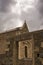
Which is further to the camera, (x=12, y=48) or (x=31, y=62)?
(x=12, y=48)

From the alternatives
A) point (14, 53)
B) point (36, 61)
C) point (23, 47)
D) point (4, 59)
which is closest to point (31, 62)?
point (36, 61)

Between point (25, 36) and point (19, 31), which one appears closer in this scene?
point (25, 36)

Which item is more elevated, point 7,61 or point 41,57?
point 41,57

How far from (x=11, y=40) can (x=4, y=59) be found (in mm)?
1322

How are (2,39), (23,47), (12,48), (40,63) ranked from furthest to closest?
(23,47) < (2,39) < (12,48) < (40,63)

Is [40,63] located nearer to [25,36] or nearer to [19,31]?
[25,36]

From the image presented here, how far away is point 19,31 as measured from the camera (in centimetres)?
1680

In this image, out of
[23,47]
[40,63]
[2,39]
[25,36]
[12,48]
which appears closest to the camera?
[40,63]

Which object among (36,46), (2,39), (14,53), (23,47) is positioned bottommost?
(23,47)

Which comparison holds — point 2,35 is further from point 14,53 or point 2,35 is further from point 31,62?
point 31,62

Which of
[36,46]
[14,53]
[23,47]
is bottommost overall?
[23,47]

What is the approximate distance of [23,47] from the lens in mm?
19812

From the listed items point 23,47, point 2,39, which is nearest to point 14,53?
point 2,39

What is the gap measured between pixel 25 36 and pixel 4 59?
90.5 inches
